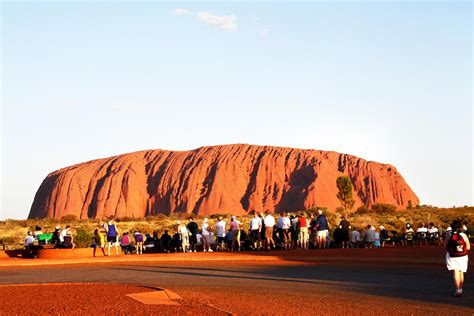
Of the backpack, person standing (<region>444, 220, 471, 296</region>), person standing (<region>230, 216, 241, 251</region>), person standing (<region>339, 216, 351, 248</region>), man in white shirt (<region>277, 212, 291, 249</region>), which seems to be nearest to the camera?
person standing (<region>444, 220, 471, 296</region>)

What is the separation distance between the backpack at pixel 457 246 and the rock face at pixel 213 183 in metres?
87.8

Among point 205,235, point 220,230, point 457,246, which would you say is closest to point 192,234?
point 205,235

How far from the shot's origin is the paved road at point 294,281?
1434 cm

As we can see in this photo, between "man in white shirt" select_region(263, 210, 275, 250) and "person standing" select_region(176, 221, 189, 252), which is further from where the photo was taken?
"person standing" select_region(176, 221, 189, 252)

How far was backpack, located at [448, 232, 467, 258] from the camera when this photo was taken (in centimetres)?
1606

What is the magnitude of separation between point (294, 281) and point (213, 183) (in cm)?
9210

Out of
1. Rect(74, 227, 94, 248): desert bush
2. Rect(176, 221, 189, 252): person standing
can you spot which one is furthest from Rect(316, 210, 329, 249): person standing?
Rect(74, 227, 94, 248): desert bush

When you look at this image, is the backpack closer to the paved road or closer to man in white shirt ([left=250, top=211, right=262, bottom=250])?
the paved road

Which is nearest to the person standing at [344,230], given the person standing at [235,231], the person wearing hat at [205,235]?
the person standing at [235,231]

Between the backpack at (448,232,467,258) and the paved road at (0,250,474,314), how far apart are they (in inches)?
35.2

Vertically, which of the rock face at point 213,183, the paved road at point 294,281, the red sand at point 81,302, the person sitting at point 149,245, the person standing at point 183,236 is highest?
the rock face at point 213,183

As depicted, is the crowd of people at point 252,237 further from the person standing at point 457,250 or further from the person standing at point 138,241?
the person standing at point 457,250

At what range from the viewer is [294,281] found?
19.4 m

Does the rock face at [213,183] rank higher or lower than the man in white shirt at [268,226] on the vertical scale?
higher
